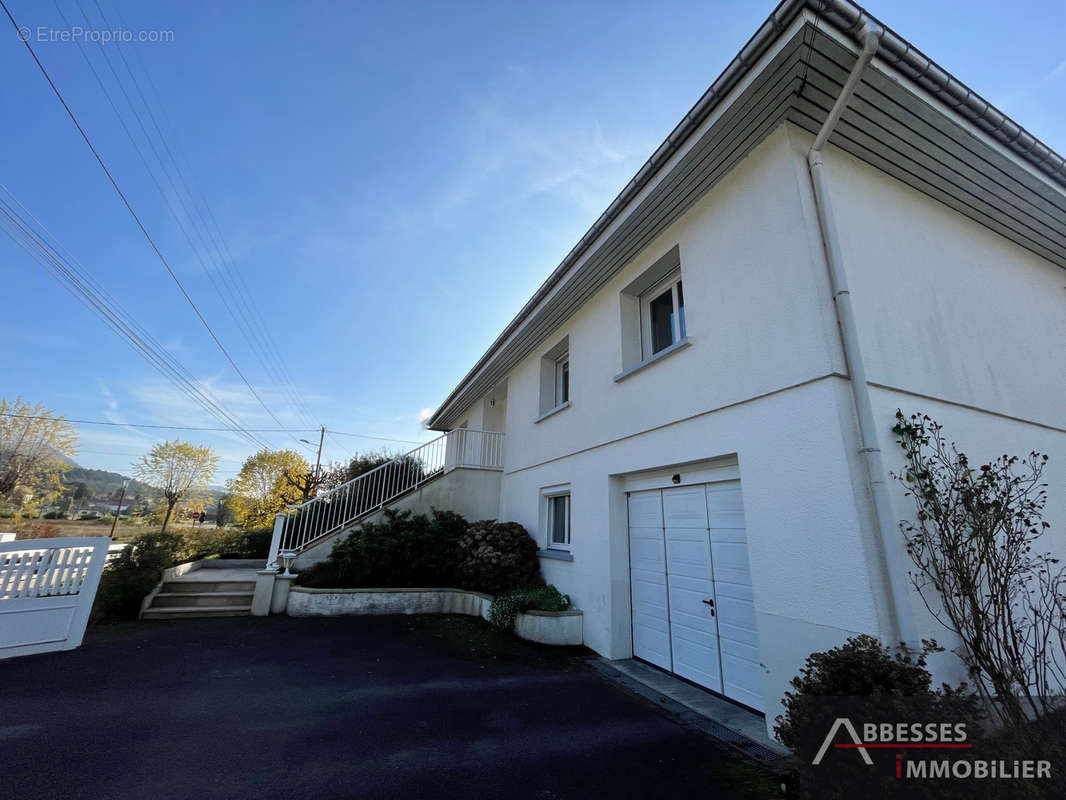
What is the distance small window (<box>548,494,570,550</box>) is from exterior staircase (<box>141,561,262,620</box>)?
576cm

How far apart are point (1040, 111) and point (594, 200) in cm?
508

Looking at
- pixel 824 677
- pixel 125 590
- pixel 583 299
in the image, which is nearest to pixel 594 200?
pixel 583 299

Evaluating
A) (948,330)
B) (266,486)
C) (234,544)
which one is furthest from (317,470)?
(948,330)

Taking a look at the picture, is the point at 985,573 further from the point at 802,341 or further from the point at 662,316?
the point at 662,316

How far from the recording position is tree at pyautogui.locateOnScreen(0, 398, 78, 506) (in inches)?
767

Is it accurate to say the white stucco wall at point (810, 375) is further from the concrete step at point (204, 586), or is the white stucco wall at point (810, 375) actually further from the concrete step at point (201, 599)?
the concrete step at point (204, 586)

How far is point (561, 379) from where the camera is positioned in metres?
8.85

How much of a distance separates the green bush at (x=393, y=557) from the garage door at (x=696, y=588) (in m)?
4.36

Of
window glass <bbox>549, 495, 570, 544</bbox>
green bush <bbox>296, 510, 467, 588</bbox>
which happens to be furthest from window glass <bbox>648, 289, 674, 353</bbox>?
green bush <bbox>296, 510, 467, 588</bbox>

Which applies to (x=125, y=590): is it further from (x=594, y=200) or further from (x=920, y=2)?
(x=920, y=2)

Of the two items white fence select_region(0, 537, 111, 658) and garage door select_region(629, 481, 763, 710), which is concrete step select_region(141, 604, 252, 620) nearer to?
white fence select_region(0, 537, 111, 658)

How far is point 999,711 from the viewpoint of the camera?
110 inches

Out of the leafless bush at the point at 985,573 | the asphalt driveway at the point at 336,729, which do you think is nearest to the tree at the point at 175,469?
the asphalt driveway at the point at 336,729

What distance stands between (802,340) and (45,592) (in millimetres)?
9731
